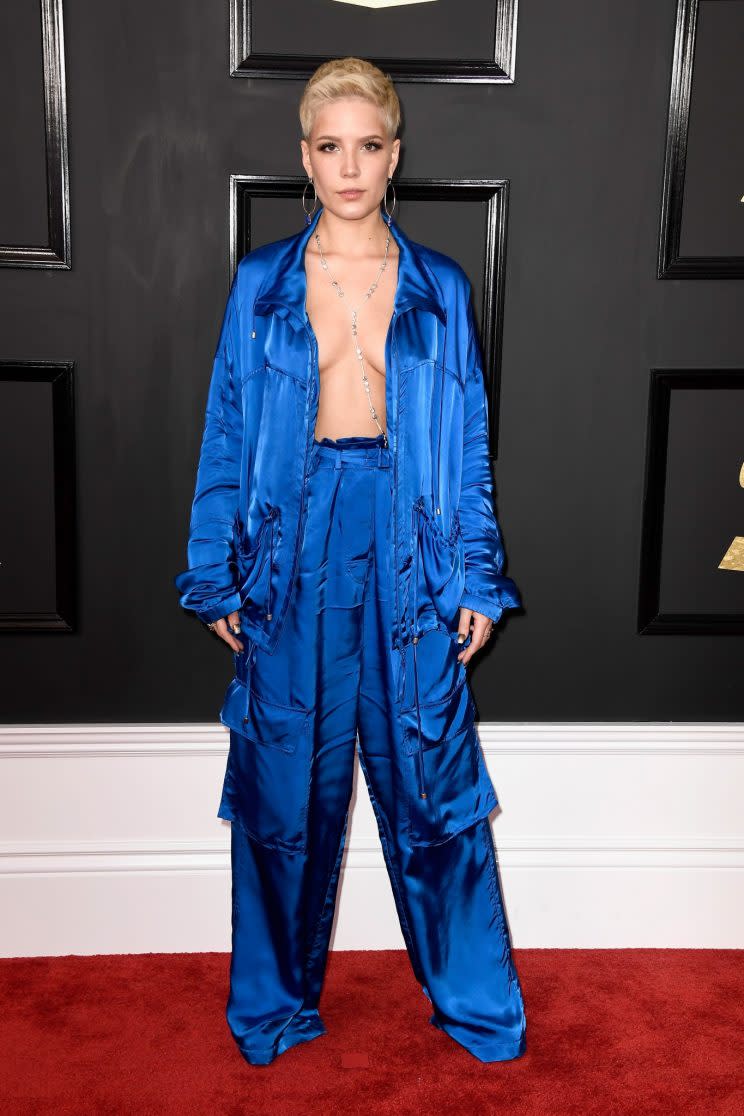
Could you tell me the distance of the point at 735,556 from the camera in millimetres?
2516

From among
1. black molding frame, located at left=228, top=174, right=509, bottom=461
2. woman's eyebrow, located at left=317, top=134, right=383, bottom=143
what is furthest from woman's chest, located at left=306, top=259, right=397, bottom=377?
black molding frame, located at left=228, top=174, right=509, bottom=461

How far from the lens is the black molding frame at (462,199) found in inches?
90.4

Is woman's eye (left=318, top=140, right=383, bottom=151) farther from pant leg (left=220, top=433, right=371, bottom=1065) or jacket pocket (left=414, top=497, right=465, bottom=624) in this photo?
jacket pocket (left=414, top=497, right=465, bottom=624)

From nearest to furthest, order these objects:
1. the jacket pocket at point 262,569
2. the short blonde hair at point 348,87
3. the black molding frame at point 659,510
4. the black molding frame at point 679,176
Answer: the short blonde hair at point 348,87 < the jacket pocket at point 262,569 < the black molding frame at point 679,176 < the black molding frame at point 659,510

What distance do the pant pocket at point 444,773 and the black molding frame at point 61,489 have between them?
888 millimetres

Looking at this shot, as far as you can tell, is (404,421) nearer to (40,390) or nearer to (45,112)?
(40,390)

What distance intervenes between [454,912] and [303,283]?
132 centimetres

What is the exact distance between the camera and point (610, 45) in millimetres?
2299

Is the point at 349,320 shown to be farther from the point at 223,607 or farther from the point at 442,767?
the point at 442,767

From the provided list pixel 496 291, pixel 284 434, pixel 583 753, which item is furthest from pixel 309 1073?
pixel 496 291

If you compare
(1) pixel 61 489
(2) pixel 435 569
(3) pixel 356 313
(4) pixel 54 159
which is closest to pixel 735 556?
(2) pixel 435 569

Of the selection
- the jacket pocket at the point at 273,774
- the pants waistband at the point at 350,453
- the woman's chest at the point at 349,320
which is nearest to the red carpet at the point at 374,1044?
the jacket pocket at the point at 273,774

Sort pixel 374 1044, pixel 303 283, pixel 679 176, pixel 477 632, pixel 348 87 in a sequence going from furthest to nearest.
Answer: pixel 679 176 < pixel 374 1044 < pixel 477 632 < pixel 303 283 < pixel 348 87

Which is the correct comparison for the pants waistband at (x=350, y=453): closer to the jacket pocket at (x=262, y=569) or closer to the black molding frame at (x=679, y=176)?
the jacket pocket at (x=262, y=569)
